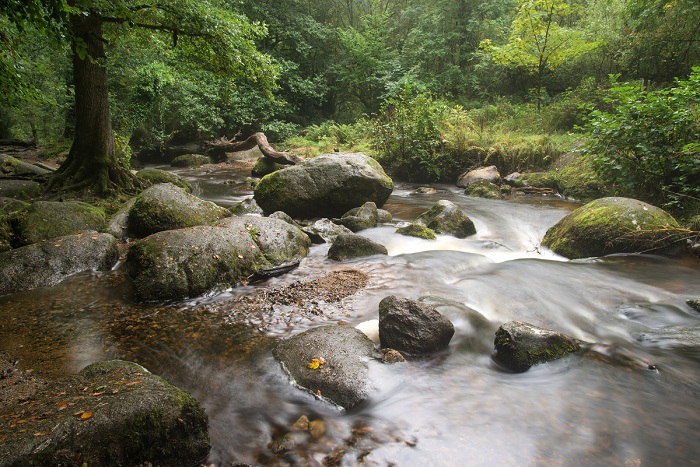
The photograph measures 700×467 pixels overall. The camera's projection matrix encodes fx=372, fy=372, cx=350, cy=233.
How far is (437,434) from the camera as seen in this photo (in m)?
2.94

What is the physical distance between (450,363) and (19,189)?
10.5 m

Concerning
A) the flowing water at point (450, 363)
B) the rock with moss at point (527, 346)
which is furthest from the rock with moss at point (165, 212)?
the rock with moss at point (527, 346)

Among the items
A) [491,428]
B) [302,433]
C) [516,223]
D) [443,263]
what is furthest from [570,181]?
[302,433]

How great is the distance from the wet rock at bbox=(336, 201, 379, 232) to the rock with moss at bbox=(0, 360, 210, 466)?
631 cm

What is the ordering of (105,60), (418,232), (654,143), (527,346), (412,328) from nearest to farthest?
(527,346), (412,328), (654,143), (418,232), (105,60)

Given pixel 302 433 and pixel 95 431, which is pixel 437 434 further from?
pixel 95 431

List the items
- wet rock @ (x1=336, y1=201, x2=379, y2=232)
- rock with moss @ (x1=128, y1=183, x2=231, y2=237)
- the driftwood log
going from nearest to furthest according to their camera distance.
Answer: rock with moss @ (x1=128, y1=183, x2=231, y2=237) < wet rock @ (x1=336, y1=201, x2=379, y2=232) < the driftwood log

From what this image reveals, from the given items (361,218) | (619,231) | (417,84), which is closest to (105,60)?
(361,218)

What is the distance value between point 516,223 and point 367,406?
7.81m

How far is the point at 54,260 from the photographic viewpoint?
543 centimetres

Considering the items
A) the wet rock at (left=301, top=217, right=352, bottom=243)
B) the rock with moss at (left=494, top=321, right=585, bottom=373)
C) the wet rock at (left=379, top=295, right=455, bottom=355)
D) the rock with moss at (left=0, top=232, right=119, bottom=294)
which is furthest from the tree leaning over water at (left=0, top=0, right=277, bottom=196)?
the rock with moss at (left=494, top=321, right=585, bottom=373)

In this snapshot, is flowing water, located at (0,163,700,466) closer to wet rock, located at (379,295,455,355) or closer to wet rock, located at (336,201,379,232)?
wet rock, located at (379,295,455,355)

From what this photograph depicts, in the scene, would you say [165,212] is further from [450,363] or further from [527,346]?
[527,346]

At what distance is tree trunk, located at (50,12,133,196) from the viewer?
848 centimetres
